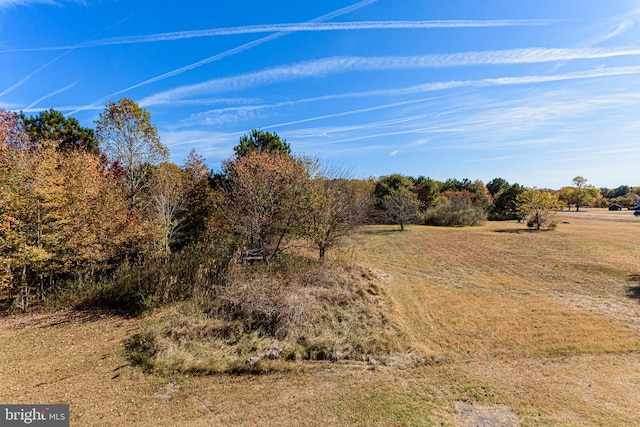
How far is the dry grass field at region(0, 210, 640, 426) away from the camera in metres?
4.46

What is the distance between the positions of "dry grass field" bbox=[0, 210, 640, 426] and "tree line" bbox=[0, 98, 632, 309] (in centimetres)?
224

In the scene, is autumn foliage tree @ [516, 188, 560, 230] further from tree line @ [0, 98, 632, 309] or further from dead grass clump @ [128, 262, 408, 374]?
dead grass clump @ [128, 262, 408, 374]

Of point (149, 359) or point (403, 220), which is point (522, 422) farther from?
point (403, 220)

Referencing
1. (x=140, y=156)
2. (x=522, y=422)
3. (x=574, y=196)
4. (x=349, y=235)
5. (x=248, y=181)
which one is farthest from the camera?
(x=574, y=196)

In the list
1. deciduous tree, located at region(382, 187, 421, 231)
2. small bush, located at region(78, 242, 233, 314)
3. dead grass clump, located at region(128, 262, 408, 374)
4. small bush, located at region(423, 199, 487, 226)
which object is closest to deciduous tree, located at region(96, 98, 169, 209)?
small bush, located at region(78, 242, 233, 314)

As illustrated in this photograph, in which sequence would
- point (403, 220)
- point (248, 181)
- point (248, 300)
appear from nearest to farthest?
1. point (248, 300)
2. point (248, 181)
3. point (403, 220)

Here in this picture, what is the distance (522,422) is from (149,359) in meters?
7.02

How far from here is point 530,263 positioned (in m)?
14.1

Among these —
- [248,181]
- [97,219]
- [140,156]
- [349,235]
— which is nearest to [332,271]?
[349,235]

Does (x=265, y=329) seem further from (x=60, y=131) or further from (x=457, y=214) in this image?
(x=457, y=214)

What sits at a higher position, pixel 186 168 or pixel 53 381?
pixel 186 168

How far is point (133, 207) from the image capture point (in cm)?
1305

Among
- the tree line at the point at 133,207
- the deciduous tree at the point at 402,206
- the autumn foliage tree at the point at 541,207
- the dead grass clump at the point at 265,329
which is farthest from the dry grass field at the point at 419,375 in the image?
the autumn foliage tree at the point at 541,207

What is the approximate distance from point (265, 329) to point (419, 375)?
12.3 feet
